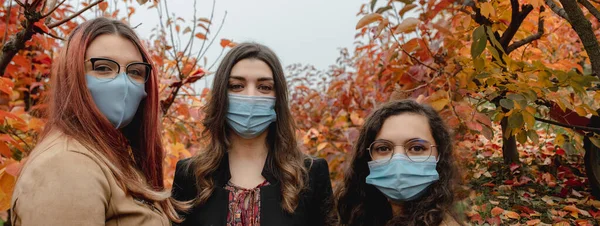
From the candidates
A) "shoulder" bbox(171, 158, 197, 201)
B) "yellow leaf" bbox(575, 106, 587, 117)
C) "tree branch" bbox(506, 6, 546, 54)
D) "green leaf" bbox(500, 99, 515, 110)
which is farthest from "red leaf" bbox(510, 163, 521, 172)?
"shoulder" bbox(171, 158, 197, 201)

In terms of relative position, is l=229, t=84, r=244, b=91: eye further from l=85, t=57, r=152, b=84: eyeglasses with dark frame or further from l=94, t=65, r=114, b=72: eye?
l=94, t=65, r=114, b=72: eye

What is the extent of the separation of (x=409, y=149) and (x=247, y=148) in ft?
2.59

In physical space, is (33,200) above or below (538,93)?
below

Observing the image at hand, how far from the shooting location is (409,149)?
6.95 ft

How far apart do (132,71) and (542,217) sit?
2.46 meters

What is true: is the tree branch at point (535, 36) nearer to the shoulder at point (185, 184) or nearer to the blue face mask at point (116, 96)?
the shoulder at point (185, 184)

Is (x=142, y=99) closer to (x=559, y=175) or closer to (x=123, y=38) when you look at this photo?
(x=123, y=38)

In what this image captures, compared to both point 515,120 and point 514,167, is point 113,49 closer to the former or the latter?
point 515,120

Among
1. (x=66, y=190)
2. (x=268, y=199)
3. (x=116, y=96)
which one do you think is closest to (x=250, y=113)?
(x=268, y=199)

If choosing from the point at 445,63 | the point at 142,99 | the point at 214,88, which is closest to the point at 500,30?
the point at 445,63

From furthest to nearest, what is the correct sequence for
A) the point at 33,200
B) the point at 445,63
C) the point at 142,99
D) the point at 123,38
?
the point at 445,63, the point at 142,99, the point at 123,38, the point at 33,200

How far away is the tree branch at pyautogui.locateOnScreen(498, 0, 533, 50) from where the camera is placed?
9.19 feet

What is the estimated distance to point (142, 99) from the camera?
6.49 feet

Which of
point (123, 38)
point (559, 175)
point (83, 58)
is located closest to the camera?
point (83, 58)
